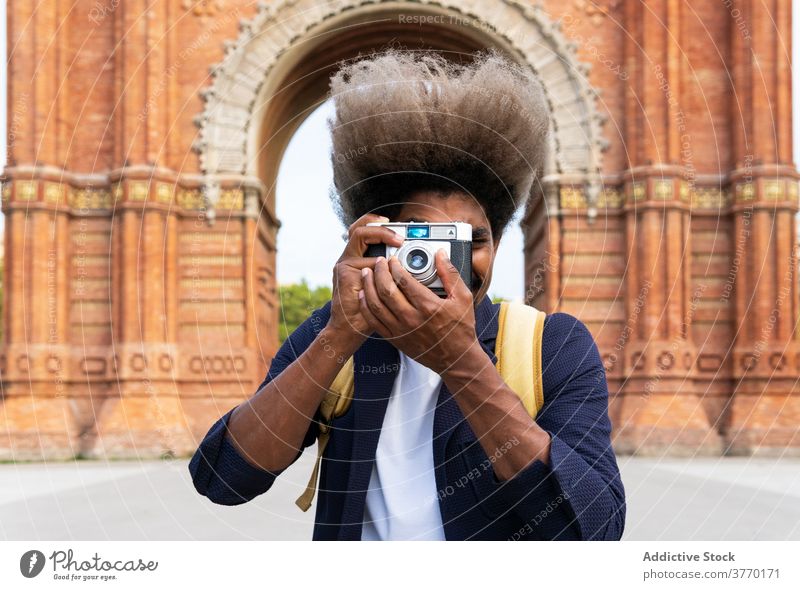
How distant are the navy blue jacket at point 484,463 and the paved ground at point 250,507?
552cm

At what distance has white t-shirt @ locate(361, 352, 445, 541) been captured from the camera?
2.27 metres

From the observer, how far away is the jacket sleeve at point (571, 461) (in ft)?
6.87

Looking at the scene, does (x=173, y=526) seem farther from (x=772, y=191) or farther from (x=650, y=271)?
(x=772, y=191)

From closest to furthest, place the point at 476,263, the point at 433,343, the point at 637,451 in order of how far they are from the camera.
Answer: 1. the point at 433,343
2. the point at 476,263
3. the point at 637,451

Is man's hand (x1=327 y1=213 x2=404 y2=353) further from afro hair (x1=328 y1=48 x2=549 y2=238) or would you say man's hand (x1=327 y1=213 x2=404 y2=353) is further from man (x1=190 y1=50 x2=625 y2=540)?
afro hair (x1=328 y1=48 x2=549 y2=238)

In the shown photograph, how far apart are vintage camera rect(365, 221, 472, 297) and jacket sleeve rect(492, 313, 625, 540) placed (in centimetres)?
30

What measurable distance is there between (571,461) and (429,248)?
579mm

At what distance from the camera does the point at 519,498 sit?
6.92 feet

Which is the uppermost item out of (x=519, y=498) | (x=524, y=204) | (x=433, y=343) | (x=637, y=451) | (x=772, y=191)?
(x=772, y=191)

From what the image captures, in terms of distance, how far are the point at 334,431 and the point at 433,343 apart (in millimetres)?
504

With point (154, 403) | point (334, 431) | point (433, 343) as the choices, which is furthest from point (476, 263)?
point (154, 403)

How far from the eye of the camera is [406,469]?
7.55 feet

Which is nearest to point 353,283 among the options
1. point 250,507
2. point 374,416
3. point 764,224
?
point 374,416

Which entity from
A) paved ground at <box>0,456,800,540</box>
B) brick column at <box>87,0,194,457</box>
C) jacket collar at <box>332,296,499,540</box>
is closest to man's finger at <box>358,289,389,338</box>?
jacket collar at <box>332,296,499,540</box>
